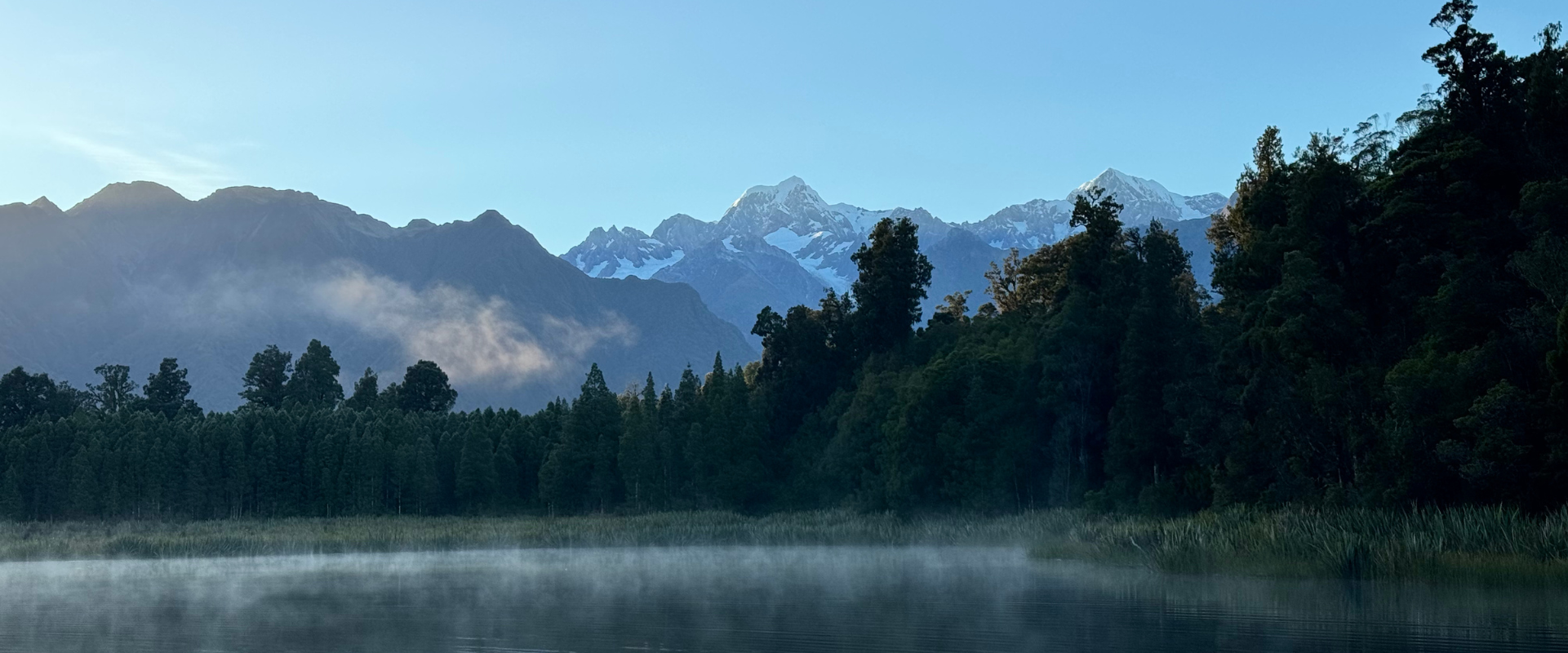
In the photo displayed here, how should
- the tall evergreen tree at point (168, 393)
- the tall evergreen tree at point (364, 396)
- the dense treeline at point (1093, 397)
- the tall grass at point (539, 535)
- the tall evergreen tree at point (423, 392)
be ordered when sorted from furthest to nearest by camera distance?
1. the tall evergreen tree at point (168, 393)
2. the tall evergreen tree at point (423, 392)
3. the tall evergreen tree at point (364, 396)
4. the tall grass at point (539, 535)
5. the dense treeline at point (1093, 397)

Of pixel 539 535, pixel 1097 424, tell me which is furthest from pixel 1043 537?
pixel 539 535

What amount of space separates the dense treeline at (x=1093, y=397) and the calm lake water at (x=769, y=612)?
353 inches

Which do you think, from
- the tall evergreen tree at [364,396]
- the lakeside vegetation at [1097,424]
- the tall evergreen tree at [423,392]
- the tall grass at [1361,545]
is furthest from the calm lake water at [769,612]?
the tall evergreen tree at [423,392]

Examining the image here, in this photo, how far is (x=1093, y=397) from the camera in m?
65.3

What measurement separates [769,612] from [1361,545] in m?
13.7

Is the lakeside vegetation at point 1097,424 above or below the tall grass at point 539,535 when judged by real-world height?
above

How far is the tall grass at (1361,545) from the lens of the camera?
88.8ft

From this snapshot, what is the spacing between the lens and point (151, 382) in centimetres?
12750

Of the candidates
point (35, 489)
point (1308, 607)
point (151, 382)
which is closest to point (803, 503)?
point (35, 489)

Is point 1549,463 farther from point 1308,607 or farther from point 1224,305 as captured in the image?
point 1224,305

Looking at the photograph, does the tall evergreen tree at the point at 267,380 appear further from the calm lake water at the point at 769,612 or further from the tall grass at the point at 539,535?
the calm lake water at the point at 769,612

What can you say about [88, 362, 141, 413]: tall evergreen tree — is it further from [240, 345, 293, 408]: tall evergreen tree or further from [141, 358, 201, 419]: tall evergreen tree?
[240, 345, 293, 408]: tall evergreen tree

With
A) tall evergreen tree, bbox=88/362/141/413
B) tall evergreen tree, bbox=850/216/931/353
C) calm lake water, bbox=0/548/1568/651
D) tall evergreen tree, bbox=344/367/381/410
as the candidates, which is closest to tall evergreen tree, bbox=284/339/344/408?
tall evergreen tree, bbox=344/367/381/410

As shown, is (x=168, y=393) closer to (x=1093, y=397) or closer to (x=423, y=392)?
(x=423, y=392)
